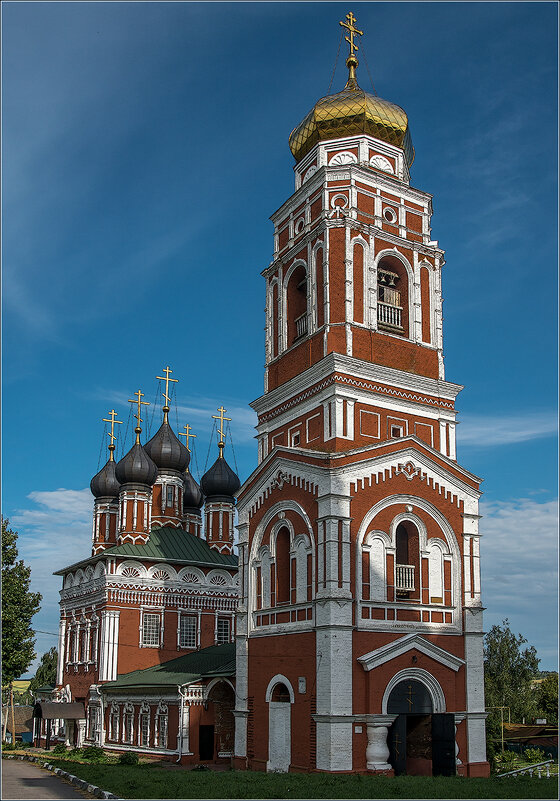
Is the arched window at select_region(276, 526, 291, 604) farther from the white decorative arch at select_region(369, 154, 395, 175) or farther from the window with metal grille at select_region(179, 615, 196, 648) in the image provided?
the window with metal grille at select_region(179, 615, 196, 648)

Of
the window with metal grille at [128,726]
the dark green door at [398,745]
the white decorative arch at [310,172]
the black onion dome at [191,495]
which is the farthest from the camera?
the black onion dome at [191,495]

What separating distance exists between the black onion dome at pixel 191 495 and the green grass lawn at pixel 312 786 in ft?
88.9

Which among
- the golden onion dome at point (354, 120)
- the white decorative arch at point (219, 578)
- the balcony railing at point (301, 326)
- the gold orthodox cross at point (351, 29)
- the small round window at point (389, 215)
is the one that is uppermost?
the gold orthodox cross at point (351, 29)

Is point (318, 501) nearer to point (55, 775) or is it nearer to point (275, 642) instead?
point (275, 642)

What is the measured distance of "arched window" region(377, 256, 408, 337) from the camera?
80.7ft

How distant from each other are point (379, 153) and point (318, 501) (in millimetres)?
11761

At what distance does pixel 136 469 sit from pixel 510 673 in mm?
20215

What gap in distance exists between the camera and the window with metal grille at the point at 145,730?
29.7m

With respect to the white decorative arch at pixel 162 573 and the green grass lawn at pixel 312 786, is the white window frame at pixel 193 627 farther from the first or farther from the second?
the green grass lawn at pixel 312 786

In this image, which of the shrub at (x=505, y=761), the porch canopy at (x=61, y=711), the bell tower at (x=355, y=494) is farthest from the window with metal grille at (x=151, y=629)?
the shrub at (x=505, y=761)

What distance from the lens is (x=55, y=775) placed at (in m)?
22.6

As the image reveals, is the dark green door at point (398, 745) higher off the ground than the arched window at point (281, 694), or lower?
lower

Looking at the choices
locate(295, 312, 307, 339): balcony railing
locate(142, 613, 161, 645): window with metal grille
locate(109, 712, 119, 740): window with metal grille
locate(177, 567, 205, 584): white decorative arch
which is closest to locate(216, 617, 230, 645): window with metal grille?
locate(177, 567, 205, 584): white decorative arch

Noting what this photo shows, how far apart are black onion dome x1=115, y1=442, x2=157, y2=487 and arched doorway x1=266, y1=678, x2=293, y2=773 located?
62.3ft
